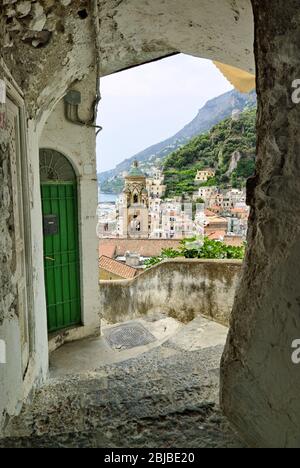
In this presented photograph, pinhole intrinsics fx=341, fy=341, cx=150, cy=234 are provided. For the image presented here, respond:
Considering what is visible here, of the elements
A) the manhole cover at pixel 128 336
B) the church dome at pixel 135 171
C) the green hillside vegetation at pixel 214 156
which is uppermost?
the green hillside vegetation at pixel 214 156

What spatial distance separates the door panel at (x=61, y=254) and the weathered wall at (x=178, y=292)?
154 centimetres

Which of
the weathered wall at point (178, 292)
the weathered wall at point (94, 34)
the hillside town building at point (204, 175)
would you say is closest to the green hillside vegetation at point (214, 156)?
the hillside town building at point (204, 175)

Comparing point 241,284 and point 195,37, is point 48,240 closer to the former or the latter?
point 195,37

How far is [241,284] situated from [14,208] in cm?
148

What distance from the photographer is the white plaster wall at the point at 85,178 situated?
4352 millimetres

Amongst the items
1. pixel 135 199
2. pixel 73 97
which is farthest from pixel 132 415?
pixel 135 199

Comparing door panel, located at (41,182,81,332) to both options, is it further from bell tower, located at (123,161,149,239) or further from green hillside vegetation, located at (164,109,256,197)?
green hillside vegetation, located at (164,109,256,197)

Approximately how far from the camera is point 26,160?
8.30 ft

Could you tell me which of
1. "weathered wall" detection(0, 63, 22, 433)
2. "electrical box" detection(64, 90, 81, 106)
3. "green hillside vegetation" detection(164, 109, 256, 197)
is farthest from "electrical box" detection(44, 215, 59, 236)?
"green hillside vegetation" detection(164, 109, 256, 197)

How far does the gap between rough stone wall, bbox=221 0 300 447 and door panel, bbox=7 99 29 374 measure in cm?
148

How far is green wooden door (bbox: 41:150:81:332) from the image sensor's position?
14.4 ft

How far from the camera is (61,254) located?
4.61 metres

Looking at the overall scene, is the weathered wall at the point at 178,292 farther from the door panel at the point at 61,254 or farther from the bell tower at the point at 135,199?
the bell tower at the point at 135,199

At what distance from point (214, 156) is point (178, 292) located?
69.8 feet
